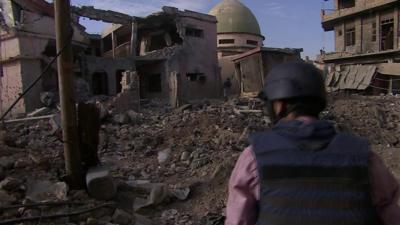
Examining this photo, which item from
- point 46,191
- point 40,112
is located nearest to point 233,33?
point 40,112

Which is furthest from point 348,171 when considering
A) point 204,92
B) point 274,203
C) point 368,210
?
point 204,92

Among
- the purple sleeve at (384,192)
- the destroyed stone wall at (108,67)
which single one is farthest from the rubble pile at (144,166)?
the destroyed stone wall at (108,67)

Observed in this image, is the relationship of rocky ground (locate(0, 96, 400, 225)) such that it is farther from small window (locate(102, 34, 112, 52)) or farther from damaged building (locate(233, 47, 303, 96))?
small window (locate(102, 34, 112, 52))

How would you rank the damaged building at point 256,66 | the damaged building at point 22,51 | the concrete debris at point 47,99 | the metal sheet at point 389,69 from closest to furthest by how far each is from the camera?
the concrete debris at point 47,99 → the damaged building at point 22,51 → the damaged building at point 256,66 → the metal sheet at point 389,69

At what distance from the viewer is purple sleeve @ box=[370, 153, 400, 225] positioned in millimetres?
1444

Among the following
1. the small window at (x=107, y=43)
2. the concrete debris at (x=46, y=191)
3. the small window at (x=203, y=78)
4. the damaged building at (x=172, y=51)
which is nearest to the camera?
the concrete debris at (x=46, y=191)

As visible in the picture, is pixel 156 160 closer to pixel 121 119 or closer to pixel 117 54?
pixel 121 119

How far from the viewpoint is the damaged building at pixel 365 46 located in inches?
893

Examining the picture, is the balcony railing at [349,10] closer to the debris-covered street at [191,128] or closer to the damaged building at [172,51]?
the debris-covered street at [191,128]

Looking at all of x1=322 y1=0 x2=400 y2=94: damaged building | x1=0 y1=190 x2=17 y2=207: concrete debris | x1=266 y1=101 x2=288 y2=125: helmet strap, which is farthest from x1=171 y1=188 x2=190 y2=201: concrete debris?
x1=322 y1=0 x2=400 y2=94: damaged building

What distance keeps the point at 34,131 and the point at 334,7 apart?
2484 centimetres

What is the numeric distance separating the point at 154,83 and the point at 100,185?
62.3ft

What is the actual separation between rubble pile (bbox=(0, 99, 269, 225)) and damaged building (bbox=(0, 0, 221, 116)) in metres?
3.28

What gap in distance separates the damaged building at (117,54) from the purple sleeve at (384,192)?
13268 millimetres
